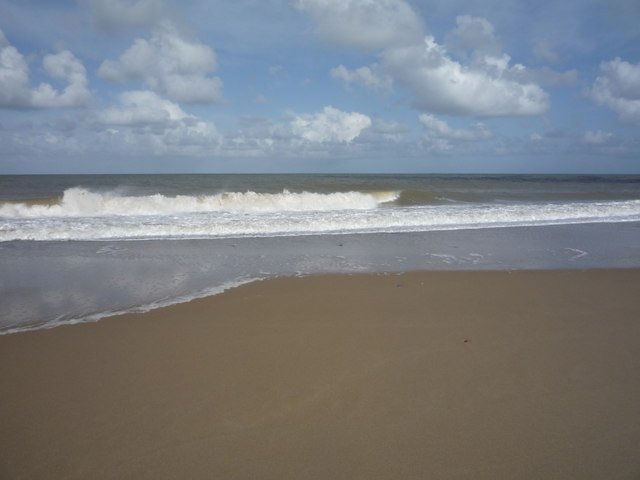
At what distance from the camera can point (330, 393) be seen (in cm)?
333

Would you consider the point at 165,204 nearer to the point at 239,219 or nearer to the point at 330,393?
the point at 239,219

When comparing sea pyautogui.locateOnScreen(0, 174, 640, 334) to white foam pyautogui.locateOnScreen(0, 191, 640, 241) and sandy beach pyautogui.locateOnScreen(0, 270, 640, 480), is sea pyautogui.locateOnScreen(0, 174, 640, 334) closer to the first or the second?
white foam pyautogui.locateOnScreen(0, 191, 640, 241)

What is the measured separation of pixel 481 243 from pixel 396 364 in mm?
7550

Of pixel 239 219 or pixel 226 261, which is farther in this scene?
pixel 239 219

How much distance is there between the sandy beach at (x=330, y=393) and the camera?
258cm

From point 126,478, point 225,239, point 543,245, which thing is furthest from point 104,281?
point 543,245

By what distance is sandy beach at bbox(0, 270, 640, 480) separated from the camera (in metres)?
2.58

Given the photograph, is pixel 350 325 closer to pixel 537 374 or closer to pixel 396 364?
pixel 396 364

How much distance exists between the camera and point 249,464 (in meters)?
2.57

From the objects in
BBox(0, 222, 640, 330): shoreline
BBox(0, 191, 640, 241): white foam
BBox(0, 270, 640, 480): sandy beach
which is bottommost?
BBox(0, 270, 640, 480): sandy beach

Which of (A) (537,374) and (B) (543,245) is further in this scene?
(B) (543,245)

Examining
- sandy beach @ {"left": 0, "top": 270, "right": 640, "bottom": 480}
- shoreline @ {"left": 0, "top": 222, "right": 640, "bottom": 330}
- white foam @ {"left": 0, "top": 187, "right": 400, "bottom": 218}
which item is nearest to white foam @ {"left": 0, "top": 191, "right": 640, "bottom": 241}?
white foam @ {"left": 0, "top": 187, "right": 400, "bottom": 218}

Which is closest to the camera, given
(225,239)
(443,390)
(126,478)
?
(126,478)

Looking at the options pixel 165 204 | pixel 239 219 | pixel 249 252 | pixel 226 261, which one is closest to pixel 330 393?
pixel 226 261
